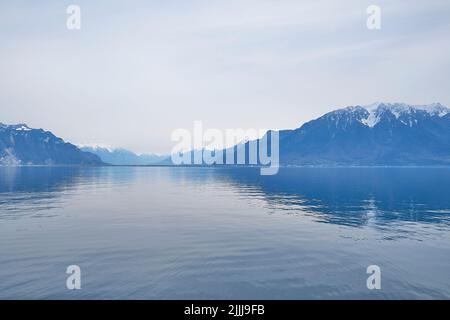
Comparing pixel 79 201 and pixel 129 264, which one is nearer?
pixel 129 264

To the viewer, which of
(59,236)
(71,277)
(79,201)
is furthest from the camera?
(79,201)

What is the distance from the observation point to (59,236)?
4334cm

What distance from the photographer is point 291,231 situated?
4706 centimetres

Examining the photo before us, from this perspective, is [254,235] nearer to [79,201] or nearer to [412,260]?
[412,260]

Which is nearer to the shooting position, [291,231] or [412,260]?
[412,260]

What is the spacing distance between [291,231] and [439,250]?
1738cm

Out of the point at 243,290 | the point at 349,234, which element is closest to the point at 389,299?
the point at 243,290
